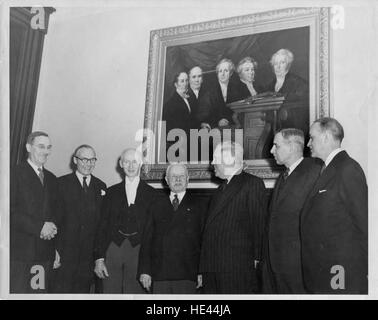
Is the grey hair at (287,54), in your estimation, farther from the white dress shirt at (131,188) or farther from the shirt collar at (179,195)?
the white dress shirt at (131,188)

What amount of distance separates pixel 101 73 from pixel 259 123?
97 cm

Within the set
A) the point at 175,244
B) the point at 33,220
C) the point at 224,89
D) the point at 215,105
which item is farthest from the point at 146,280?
the point at 224,89

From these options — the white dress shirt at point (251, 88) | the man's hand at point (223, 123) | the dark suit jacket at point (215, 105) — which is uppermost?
the white dress shirt at point (251, 88)

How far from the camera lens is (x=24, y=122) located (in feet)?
10.0

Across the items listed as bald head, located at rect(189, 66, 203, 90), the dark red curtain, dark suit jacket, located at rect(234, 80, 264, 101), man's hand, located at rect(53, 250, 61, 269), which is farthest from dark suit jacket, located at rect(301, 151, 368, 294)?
the dark red curtain

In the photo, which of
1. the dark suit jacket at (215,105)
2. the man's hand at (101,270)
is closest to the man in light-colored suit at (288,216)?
the dark suit jacket at (215,105)

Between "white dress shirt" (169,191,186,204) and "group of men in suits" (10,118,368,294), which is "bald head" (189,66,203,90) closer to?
"group of men in suits" (10,118,368,294)

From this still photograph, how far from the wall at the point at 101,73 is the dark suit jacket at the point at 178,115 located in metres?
0.16

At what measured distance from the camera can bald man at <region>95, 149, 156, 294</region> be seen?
2.94 metres

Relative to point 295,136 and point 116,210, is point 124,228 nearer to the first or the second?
point 116,210

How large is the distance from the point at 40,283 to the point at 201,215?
1.01 m

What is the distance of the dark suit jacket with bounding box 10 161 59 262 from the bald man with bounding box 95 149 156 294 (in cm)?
30

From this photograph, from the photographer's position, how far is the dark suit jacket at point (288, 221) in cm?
276

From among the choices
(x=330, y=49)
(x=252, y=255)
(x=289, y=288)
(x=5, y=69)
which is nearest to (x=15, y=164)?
(x=5, y=69)
